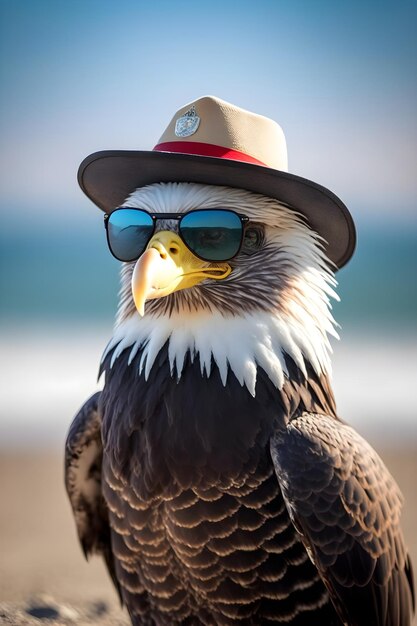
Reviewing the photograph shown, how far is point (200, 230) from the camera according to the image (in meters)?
2.71

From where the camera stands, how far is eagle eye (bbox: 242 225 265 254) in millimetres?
2828

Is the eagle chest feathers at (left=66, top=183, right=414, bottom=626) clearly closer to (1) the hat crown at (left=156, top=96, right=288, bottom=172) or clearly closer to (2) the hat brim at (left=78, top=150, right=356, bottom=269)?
(2) the hat brim at (left=78, top=150, right=356, bottom=269)

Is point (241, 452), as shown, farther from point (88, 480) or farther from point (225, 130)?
point (225, 130)

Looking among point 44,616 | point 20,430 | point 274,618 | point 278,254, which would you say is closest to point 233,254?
point 278,254

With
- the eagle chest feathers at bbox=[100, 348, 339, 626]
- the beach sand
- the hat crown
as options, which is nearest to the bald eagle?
the eagle chest feathers at bbox=[100, 348, 339, 626]

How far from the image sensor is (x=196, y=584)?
2.73 m

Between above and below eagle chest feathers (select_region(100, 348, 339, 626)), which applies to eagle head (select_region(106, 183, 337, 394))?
above

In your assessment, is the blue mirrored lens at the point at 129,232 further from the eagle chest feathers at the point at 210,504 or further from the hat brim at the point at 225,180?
the eagle chest feathers at the point at 210,504

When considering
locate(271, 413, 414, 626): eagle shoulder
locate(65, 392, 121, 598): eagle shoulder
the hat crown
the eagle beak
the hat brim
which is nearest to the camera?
the eagle beak

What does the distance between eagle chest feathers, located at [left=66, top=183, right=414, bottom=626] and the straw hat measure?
56mm

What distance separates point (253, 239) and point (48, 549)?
14.5 feet

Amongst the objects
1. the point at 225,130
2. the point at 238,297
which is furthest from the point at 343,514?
the point at 225,130

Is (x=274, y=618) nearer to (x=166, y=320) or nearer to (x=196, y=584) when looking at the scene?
(x=196, y=584)

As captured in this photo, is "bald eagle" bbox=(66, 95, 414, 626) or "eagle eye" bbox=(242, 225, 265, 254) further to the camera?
"eagle eye" bbox=(242, 225, 265, 254)
